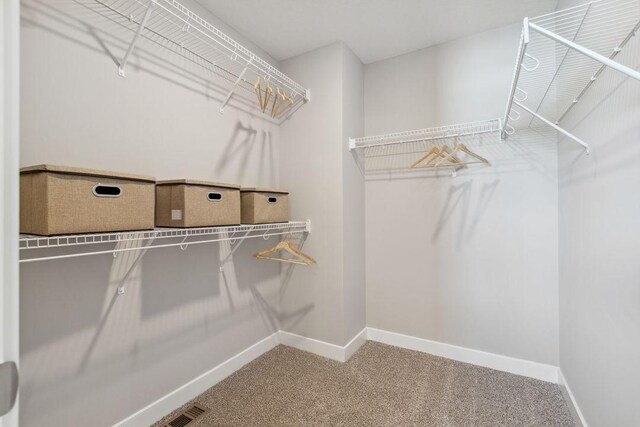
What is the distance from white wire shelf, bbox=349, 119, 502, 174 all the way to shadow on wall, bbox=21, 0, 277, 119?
3.72ft

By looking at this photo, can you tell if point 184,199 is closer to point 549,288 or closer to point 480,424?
point 480,424

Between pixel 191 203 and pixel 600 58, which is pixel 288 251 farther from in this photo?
pixel 600 58

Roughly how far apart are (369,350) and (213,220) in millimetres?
1661

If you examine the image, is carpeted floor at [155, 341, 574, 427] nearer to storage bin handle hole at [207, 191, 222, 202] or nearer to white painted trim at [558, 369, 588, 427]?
white painted trim at [558, 369, 588, 427]

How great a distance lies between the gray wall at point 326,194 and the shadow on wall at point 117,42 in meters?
0.69

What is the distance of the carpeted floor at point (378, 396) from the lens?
1.64 meters

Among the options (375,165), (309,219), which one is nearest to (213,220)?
(309,219)

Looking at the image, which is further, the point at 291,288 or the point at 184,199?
the point at 291,288

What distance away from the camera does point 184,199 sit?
143 cm

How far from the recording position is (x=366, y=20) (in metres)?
2.07

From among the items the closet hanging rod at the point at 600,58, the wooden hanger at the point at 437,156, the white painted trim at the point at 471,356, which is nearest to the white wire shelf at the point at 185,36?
the wooden hanger at the point at 437,156

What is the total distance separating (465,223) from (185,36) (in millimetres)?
2211

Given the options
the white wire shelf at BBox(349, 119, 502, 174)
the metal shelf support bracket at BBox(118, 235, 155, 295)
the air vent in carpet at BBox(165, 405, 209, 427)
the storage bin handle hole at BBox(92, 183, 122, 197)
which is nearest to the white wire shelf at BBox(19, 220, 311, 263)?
the metal shelf support bracket at BBox(118, 235, 155, 295)

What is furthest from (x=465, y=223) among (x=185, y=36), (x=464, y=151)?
(x=185, y=36)
